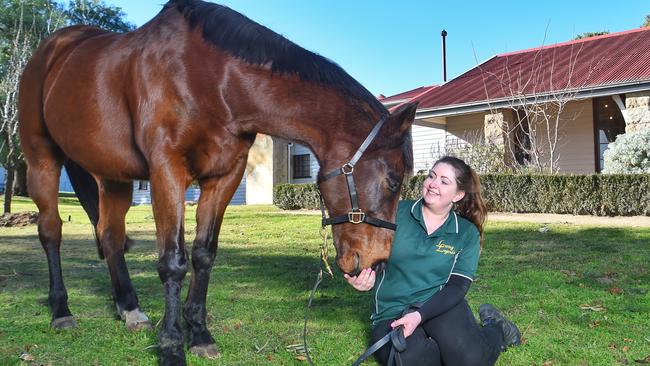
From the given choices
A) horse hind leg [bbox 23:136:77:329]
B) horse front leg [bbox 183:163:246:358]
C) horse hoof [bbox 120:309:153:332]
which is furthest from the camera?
horse hind leg [bbox 23:136:77:329]

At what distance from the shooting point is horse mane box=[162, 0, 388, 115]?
2957 millimetres

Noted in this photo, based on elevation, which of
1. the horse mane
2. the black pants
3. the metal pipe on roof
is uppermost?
the metal pipe on roof

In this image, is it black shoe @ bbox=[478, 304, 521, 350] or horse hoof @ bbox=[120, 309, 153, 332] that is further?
horse hoof @ bbox=[120, 309, 153, 332]

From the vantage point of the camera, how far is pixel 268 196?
2406 centimetres

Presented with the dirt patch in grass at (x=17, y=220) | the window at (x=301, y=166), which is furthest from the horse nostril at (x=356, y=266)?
the window at (x=301, y=166)

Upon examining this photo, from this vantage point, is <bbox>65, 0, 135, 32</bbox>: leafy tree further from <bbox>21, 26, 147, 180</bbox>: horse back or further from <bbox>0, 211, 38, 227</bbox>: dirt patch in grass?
<bbox>21, 26, 147, 180</bbox>: horse back

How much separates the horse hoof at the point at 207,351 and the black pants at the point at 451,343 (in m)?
1.02

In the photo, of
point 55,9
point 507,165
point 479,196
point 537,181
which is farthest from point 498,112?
point 55,9

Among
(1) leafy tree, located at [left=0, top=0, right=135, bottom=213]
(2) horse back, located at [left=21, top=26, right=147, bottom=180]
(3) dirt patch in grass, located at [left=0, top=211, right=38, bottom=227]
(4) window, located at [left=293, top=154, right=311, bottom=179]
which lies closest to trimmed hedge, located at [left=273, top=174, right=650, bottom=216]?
(2) horse back, located at [left=21, top=26, right=147, bottom=180]

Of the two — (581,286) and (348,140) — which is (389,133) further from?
(581,286)

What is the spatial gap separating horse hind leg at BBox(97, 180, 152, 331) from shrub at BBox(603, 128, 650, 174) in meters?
11.4

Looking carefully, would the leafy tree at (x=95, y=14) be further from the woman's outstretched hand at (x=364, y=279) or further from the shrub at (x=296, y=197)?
the woman's outstretched hand at (x=364, y=279)

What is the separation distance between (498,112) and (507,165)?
5.12 ft

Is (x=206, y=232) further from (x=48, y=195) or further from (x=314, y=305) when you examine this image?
(x=48, y=195)
